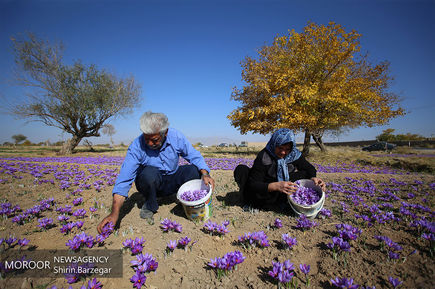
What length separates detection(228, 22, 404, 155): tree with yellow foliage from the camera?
1201cm

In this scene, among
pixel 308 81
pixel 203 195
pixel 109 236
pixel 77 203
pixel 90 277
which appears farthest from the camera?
pixel 308 81

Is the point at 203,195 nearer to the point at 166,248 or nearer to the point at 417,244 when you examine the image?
the point at 166,248

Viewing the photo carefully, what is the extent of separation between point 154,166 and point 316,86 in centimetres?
1175

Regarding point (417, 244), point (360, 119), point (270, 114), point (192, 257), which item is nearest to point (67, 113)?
point (270, 114)

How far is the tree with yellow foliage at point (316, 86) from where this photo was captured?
473 inches

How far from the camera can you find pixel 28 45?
16.1 m

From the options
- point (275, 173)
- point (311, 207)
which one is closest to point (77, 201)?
point (275, 173)

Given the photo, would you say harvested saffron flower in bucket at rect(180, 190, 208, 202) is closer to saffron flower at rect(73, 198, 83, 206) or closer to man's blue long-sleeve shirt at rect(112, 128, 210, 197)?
man's blue long-sleeve shirt at rect(112, 128, 210, 197)

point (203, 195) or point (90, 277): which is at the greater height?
point (203, 195)

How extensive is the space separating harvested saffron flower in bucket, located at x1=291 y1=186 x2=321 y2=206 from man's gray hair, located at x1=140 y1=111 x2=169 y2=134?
217 cm

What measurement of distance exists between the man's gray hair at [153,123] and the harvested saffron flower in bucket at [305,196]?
2171 millimetres

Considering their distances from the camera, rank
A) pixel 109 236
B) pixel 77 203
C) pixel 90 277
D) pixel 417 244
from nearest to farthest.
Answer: pixel 90 277, pixel 417 244, pixel 109 236, pixel 77 203

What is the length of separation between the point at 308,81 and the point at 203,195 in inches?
510

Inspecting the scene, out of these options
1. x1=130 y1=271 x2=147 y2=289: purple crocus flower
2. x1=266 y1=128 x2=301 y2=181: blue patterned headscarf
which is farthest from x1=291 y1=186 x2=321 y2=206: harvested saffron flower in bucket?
x1=130 y1=271 x2=147 y2=289: purple crocus flower
